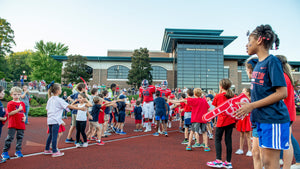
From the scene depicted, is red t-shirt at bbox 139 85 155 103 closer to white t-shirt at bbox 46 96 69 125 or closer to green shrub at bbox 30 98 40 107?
white t-shirt at bbox 46 96 69 125

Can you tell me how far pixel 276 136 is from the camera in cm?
199

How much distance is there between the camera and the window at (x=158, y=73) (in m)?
40.5

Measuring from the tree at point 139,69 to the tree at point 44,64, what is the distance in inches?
845

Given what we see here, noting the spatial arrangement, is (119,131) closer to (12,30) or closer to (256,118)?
(256,118)

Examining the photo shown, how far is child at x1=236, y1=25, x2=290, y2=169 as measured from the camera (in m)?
2.00

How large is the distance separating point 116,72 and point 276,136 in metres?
39.6

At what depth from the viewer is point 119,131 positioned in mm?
9344

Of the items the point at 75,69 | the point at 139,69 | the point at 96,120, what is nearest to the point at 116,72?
the point at 139,69

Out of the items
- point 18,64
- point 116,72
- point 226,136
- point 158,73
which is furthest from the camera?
point 18,64

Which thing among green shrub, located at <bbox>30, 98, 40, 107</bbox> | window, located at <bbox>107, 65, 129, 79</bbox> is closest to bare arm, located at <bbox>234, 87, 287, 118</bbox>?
green shrub, located at <bbox>30, 98, 40, 107</bbox>

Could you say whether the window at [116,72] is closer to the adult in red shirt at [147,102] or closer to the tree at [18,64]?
the adult in red shirt at [147,102]

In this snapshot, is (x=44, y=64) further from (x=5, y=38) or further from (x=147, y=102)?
(x=147, y=102)

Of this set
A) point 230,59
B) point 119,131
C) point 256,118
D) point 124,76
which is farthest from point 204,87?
point 256,118

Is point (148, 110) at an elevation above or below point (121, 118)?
above
